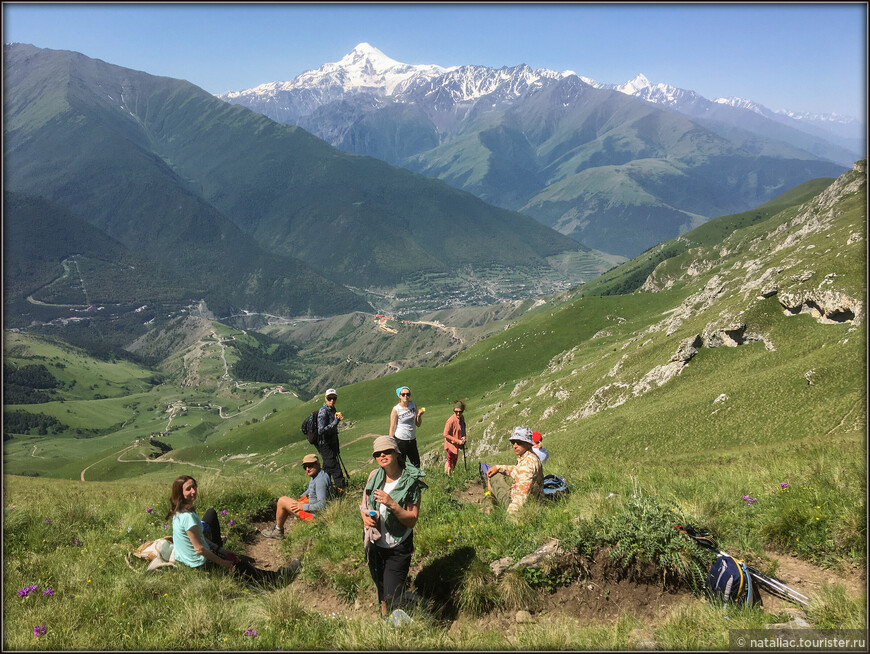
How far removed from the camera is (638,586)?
800cm

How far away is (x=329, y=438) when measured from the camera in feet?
50.4

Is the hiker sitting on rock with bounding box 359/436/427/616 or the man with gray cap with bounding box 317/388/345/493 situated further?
the man with gray cap with bounding box 317/388/345/493

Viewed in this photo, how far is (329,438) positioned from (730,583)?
11.6 m

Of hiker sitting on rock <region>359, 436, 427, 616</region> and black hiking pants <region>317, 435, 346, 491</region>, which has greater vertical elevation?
hiker sitting on rock <region>359, 436, 427, 616</region>

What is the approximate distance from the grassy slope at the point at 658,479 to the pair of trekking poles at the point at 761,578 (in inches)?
10.5

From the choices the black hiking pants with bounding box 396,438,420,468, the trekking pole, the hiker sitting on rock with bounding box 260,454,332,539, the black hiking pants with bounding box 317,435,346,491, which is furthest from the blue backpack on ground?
the black hiking pants with bounding box 317,435,346,491

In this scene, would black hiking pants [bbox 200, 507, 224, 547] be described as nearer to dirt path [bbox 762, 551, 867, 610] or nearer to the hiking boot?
the hiking boot

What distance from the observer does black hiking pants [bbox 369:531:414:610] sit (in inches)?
320

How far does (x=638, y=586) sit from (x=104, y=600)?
32.2 ft

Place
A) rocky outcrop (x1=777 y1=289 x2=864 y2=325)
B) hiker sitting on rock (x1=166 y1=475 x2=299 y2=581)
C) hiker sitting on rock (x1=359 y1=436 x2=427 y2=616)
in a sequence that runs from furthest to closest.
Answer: rocky outcrop (x1=777 y1=289 x2=864 y2=325) → hiker sitting on rock (x1=166 y1=475 x2=299 y2=581) → hiker sitting on rock (x1=359 y1=436 x2=427 y2=616)

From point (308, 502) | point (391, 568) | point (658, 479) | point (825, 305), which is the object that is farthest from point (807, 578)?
point (825, 305)

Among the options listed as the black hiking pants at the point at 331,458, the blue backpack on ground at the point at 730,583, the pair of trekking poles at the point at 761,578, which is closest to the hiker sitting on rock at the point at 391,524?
the pair of trekking poles at the point at 761,578

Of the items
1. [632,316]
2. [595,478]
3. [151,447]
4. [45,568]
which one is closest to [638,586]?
[595,478]

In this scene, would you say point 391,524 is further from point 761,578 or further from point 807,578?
point 807,578
